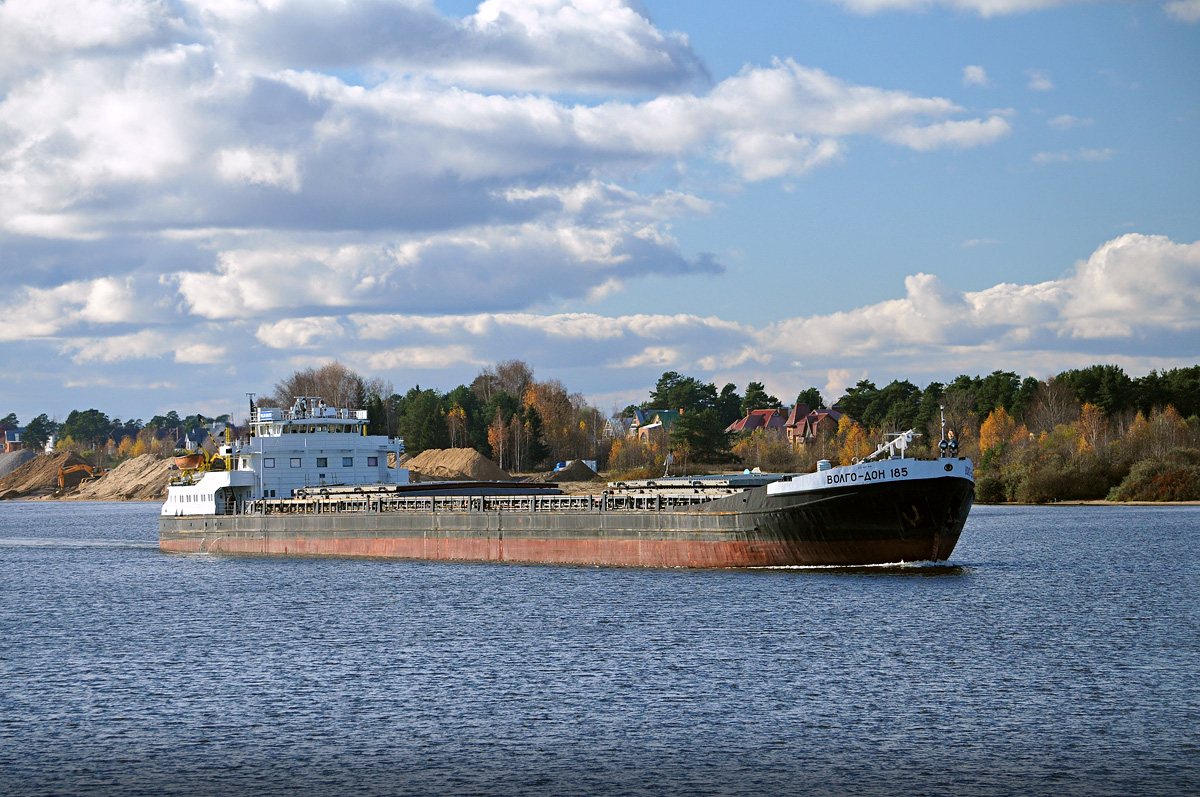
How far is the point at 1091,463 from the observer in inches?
4803

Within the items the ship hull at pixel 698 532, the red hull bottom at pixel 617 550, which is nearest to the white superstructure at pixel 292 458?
the red hull bottom at pixel 617 550

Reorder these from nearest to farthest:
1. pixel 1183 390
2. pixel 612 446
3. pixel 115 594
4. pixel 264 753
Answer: pixel 264 753 → pixel 115 594 → pixel 1183 390 → pixel 612 446

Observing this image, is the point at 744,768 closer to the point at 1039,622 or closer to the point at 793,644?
the point at 793,644

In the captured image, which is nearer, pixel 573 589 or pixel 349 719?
pixel 349 719

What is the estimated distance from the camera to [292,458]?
68438 millimetres

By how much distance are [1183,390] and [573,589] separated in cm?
12478

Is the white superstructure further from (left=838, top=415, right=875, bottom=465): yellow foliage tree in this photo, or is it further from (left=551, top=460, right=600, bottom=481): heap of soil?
(left=838, top=415, right=875, bottom=465): yellow foliage tree

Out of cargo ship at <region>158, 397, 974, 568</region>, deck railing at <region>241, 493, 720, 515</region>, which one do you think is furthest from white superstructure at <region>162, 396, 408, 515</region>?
deck railing at <region>241, 493, 720, 515</region>

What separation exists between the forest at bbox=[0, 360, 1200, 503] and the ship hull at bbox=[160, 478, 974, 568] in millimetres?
61312

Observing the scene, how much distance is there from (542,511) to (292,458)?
2098cm

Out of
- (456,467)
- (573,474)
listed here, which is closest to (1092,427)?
(573,474)

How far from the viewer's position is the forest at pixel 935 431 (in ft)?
401

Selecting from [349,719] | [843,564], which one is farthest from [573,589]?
[349,719]

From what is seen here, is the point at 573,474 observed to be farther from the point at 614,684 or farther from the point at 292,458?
the point at 614,684
